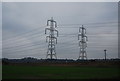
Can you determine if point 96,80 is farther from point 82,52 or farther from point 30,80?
point 82,52

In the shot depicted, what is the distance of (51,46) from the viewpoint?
49.4 meters

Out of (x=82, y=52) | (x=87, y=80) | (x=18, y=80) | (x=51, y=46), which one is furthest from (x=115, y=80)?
(x=82, y=52)

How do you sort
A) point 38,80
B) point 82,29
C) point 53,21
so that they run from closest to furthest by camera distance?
point 38,80 < point 53,21 < point 82,29

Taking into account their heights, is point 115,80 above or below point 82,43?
below

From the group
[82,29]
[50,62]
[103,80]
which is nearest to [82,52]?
[82,29]

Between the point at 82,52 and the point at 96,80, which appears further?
the point at 82,52

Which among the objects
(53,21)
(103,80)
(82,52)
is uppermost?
(53,21)

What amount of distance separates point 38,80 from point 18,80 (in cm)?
196

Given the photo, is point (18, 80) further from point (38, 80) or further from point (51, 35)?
point (51, 35)

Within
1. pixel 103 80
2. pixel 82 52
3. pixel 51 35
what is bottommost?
pixel 103 80

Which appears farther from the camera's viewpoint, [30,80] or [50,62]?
[50,62]

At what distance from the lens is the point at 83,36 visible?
55531 millimetres

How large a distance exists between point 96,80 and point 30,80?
20.6ft

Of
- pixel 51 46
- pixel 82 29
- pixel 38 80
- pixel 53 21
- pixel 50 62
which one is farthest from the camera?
pixel 50 62
